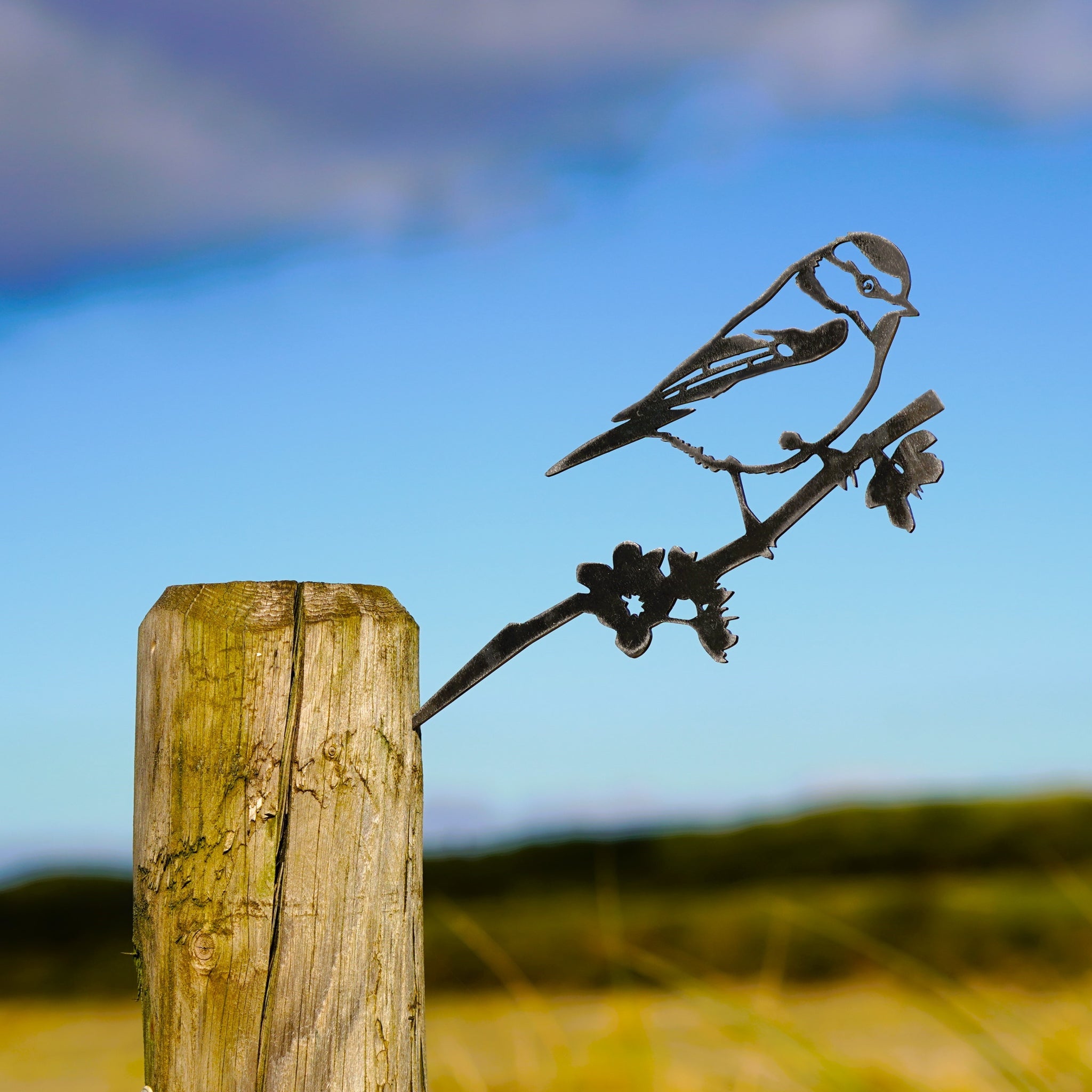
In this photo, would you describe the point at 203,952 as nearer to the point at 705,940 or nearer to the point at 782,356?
the point at 782,356

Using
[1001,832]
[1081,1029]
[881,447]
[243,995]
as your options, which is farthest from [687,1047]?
[881,447]

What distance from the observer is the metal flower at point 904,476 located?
5.52 feet

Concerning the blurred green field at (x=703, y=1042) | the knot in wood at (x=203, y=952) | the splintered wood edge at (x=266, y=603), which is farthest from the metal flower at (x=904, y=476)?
the knot in wood at (x=203, y=952)

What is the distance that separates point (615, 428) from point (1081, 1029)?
6.92 ft

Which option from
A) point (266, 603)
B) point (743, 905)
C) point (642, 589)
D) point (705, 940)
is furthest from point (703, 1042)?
point (266, 603)

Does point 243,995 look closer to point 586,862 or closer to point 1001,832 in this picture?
point 586,862

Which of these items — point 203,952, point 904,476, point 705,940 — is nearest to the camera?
point 203,952

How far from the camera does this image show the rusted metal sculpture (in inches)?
66.6

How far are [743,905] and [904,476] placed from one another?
259cm

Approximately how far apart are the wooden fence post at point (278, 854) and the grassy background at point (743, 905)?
1974mm

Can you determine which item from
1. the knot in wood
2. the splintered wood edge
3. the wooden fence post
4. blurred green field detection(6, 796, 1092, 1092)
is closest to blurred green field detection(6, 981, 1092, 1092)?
blurred green field detection(6, 796, 1092, 1092)

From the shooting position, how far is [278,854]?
1.56 meters

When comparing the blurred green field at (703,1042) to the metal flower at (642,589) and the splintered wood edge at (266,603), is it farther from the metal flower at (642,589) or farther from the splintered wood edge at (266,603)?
the splintered wood edge at (266,603)

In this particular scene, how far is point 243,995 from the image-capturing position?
A: 153 cm
